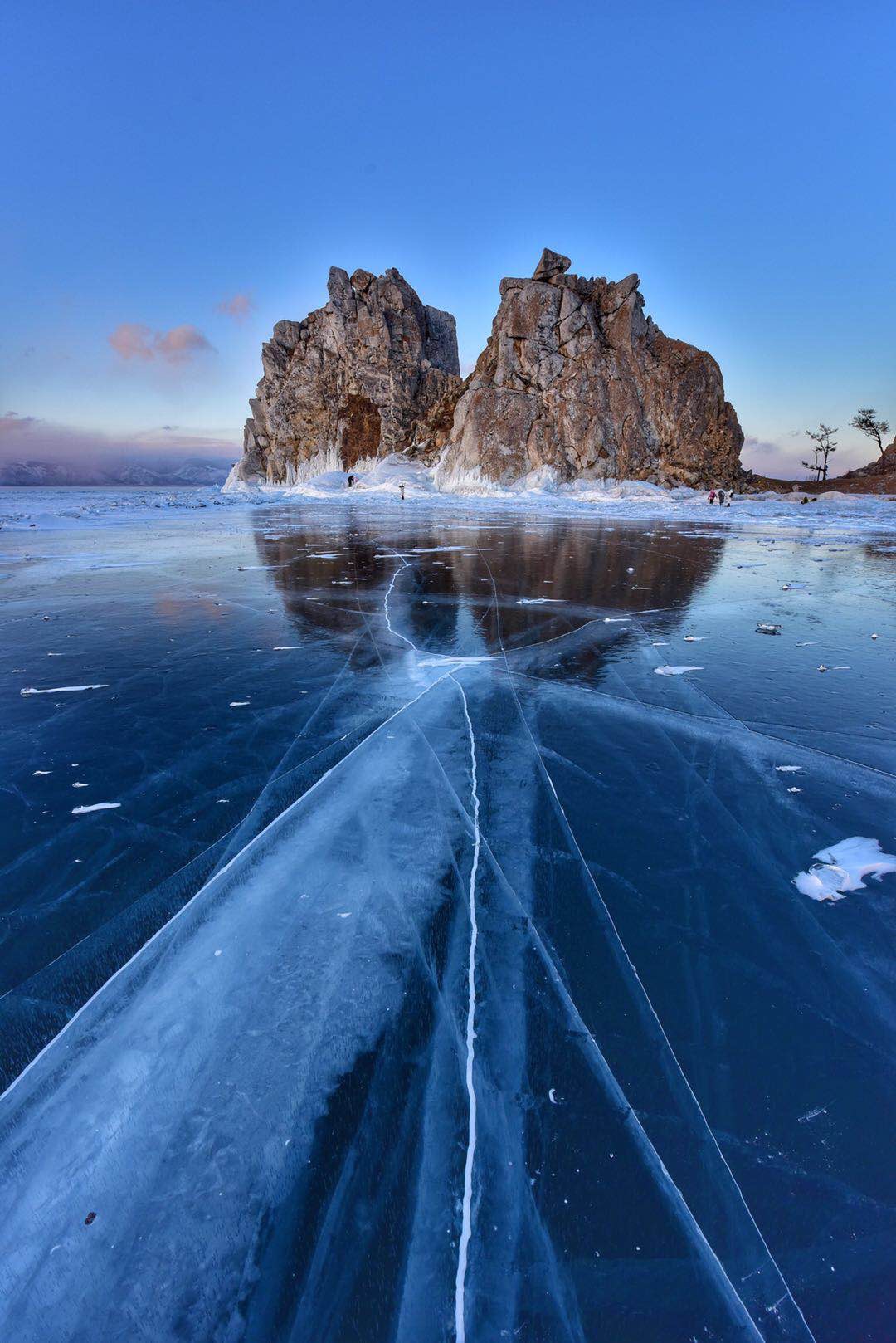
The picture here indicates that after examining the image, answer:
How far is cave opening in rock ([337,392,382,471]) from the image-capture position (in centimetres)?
6438

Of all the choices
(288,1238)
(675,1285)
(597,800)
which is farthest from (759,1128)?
(597,800)

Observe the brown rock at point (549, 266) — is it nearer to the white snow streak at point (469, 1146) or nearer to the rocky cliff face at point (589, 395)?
the rocky cliff face at point (589, 395)

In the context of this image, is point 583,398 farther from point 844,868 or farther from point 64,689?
point 844,868

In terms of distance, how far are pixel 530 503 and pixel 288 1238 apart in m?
37.9

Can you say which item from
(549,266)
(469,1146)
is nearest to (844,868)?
(469,1146)

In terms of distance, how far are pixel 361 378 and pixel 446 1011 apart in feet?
237

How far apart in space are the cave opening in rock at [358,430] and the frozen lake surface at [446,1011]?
215ft

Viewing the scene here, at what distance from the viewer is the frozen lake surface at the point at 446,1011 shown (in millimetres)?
1230

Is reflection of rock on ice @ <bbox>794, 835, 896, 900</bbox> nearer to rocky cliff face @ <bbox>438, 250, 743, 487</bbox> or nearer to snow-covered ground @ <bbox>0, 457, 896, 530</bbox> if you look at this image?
snow-covered ground @ <bbox>0, 457, 896, 530</bbox>

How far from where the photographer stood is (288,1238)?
1.28m

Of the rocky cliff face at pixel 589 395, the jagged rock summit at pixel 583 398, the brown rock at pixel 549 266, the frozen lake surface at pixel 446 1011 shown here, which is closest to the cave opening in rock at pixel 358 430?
the jagged rock summit at pixel 583 398

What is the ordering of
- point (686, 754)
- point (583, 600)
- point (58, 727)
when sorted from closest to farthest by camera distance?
1. point (686, 754)
2. point (58, 727)
3. point (583, 600)

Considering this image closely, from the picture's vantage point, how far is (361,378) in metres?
64.4

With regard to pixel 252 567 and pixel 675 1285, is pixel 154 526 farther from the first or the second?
pixel 675 1285
